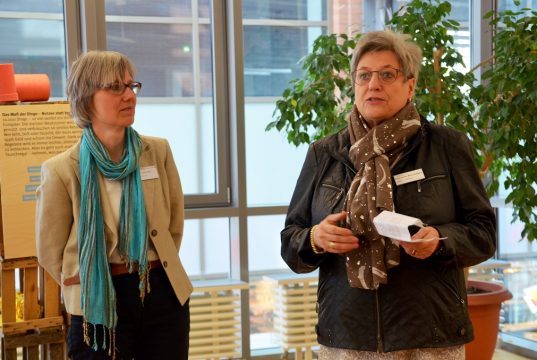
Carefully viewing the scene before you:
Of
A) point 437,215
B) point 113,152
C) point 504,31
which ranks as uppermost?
point 504,31

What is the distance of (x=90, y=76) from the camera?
2.43 metres

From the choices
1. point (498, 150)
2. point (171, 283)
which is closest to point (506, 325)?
point (498, 150)

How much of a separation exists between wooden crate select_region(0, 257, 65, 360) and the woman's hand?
5.27ft

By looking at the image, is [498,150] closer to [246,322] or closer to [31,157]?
[246,322]

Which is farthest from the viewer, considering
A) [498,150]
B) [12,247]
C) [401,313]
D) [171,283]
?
[498,150]

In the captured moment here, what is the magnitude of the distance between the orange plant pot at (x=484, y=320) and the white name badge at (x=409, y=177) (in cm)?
226

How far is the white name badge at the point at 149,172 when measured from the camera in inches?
101

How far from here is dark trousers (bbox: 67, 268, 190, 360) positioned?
2439 mm

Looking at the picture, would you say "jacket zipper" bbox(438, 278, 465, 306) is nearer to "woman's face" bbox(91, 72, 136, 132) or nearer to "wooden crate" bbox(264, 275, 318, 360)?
"woman's face" bbox(91, 72, 136, 132)

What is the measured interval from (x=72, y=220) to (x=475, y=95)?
91.1 inches

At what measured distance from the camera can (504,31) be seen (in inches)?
150

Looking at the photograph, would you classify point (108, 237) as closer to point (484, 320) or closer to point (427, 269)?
point (427, 269)

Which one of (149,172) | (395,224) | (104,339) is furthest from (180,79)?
(395,224)

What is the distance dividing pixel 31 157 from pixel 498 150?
91.5 inches
